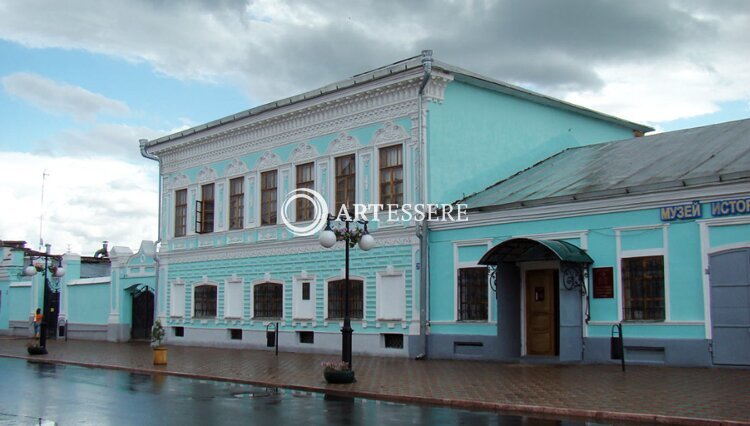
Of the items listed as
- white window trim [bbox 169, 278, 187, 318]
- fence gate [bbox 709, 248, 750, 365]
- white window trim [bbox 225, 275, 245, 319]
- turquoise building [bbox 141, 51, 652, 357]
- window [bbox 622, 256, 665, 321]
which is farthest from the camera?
white window trim [bbox 169, 278, 187, 318]

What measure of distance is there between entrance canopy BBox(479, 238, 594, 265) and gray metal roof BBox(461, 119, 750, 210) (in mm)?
1245

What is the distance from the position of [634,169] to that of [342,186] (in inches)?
366

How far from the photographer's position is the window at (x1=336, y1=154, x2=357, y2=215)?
25297 mm

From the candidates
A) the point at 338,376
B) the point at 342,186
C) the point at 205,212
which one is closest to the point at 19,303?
the point at 205,212

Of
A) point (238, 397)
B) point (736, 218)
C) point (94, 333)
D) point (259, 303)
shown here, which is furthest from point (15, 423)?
point (94, 333)

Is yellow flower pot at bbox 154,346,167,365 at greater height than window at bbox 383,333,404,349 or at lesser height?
lesser

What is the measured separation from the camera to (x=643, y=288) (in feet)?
59.7

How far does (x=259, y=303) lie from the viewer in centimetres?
2858

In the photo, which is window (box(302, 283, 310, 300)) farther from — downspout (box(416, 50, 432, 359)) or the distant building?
the distant building

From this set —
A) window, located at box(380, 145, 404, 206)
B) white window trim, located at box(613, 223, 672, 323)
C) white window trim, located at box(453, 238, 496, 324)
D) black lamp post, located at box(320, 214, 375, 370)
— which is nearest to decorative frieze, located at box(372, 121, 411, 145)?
window, located at box(380, 145, 404, 206)

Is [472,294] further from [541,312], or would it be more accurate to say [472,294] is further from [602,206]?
[602,206]

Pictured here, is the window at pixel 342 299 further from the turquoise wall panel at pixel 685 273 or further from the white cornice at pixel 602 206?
the turquoise wall panel at pixel 685 273

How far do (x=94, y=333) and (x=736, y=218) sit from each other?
28.2 metres

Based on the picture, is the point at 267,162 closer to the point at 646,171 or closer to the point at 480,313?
the point at 480,313
